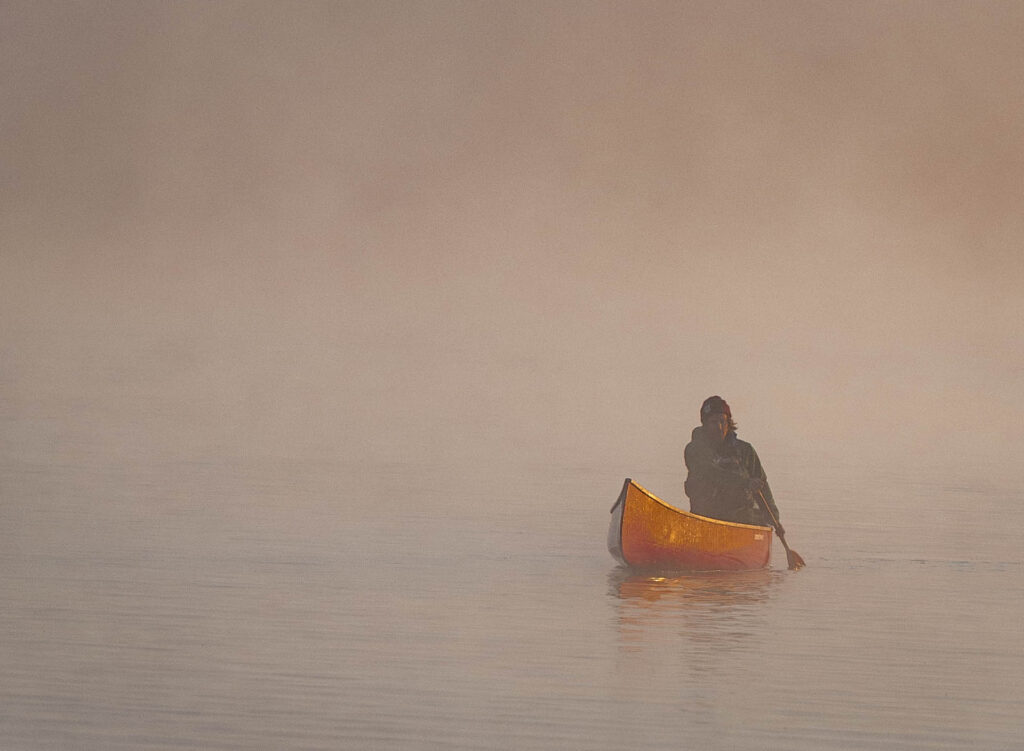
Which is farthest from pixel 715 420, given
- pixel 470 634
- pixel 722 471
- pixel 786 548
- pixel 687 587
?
pixel 470 634

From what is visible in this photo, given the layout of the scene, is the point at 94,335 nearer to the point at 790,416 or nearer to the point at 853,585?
the point at 790,416

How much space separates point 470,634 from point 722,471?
1795 mm

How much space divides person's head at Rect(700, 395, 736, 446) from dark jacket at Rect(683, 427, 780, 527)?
31 millimetres

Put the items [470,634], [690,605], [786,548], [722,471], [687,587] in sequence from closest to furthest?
[470,634]
[690,605]
[687,587]
[722,471]
[786,548]

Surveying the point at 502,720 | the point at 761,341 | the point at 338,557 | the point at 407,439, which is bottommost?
the point at 502,720

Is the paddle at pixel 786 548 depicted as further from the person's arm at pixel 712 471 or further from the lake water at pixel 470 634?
the person's arm at pixel 712 471

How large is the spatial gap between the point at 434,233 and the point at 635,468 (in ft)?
12.7

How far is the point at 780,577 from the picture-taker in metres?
6.84

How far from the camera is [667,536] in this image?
661cm

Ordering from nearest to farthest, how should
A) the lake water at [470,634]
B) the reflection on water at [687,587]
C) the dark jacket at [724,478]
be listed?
the lake water at [470,634] → the reflection on water at [687,587] → the dark jacket at [724,478]

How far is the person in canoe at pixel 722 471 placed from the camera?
6.57m

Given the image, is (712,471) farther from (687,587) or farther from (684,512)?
(687,587)

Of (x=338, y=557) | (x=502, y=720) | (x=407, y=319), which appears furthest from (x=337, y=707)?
(x=407, y=319)

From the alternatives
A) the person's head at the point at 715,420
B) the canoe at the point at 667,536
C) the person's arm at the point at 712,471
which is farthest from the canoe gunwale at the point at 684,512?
the person's head at the point at 715,420
